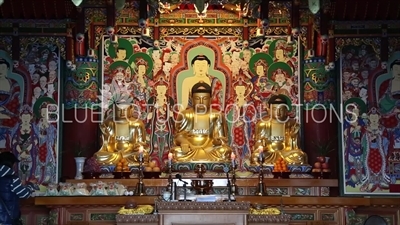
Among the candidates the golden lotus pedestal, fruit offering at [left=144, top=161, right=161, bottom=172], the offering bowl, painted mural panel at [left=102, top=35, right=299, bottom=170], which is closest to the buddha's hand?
painted mural panel at [left=102, top=35, right=299, bottom=170]

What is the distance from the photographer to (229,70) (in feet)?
35.9

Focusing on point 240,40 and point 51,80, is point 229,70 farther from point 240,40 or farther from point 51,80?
point 51,80

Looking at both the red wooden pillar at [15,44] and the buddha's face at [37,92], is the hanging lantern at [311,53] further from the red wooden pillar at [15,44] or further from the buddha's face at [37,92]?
the red wooden pillar at [15,44]

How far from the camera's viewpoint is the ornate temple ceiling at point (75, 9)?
9.51m

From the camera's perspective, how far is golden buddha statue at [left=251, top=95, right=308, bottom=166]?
1021cm

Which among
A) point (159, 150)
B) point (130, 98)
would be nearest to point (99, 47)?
point (130, 98)

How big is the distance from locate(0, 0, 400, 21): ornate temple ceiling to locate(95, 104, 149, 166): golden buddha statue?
163 cm

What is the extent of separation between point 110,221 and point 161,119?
2966mm

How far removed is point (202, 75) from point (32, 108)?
2.63m

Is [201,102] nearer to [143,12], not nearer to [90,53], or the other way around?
[90,53]

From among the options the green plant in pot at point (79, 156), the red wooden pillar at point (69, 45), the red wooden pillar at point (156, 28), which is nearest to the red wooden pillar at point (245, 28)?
the red wooden pillar at point (156, 28)

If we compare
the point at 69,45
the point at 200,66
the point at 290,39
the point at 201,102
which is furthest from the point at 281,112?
the point at 69,45

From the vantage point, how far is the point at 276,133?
10461 mm

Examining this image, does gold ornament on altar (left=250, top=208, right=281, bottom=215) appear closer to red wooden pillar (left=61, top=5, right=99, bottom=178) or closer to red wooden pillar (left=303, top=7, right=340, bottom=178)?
red wooden pillar (left=303, top=7, right=340, bottom=178)
